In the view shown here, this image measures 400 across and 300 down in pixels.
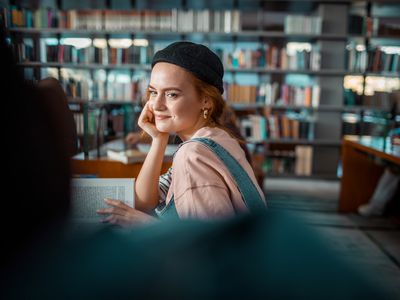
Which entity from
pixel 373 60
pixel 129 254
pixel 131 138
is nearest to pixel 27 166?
pixel 129 254

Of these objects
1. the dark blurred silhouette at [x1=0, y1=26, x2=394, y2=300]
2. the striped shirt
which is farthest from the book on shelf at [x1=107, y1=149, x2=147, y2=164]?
the dark blurred silhouette at [x1=0, y1=26, x2=394, y2=300]

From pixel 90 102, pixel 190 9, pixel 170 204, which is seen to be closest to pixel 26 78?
pixel 170 204

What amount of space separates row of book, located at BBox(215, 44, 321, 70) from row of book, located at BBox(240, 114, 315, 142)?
1.85 ft

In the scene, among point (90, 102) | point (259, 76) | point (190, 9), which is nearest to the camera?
point (90, 102)

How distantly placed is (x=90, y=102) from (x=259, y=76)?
3932 millimetres

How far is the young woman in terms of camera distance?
29.0 inches

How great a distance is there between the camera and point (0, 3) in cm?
45

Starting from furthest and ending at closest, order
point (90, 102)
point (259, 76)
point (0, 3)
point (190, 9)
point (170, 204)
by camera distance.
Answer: point (259, 76), point (190, 9), point (90, 102), point (170, 204), point (0, 3)

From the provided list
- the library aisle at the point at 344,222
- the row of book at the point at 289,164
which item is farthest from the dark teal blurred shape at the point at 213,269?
the row of book at the point at 289,164

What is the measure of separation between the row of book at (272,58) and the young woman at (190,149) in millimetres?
3780

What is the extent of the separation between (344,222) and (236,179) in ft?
8.48

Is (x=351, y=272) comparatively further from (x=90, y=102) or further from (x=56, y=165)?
(x=90, y=102)

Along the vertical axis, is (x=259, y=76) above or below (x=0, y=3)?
below

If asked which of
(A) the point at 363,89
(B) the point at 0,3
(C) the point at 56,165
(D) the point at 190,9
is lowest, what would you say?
(A) the point at 363,89
